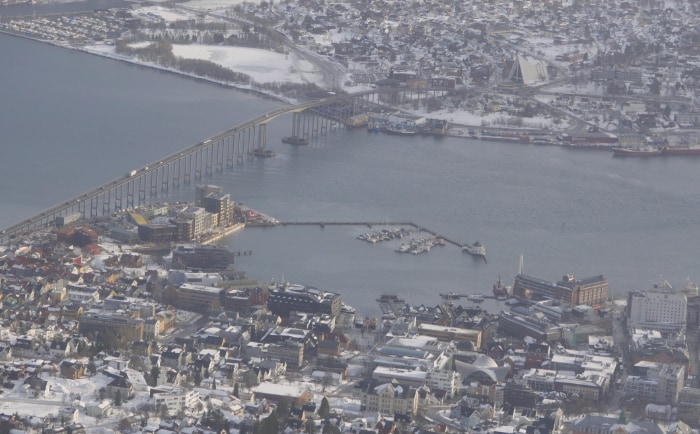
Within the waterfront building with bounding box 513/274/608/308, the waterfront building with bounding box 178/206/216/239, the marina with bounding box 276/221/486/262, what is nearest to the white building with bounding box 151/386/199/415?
the waterfront building with bounding box 513/274/608/308

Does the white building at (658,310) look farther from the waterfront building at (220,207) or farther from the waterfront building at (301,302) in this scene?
the waterfront building at (220,207)

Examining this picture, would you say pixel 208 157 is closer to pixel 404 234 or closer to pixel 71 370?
pixel 404 234

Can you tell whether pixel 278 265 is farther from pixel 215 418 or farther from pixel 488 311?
pixel 215 418

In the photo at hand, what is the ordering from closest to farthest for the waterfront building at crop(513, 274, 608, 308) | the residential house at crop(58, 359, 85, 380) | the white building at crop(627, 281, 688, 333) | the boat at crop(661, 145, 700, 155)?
the residential house at crop(58, 359, 85, 380) < the white building at crop(627, 281, 688, 333) < the waterfront building at crop(513, 274, 608, 308) < the boat at crop(661, 145, 700, 155)

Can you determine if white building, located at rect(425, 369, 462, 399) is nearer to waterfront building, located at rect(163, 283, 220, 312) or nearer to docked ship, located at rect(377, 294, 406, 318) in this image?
docked ship, located at rect(377, 294, 406, 318)

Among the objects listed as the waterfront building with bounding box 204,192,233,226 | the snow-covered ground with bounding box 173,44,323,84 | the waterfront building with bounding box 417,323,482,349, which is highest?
the snow-covered ground with bounding box 173,44,323,84

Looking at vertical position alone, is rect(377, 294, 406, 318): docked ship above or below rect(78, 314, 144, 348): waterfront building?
above

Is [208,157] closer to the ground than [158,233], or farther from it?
farther from it

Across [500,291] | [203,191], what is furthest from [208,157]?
[500,291]
